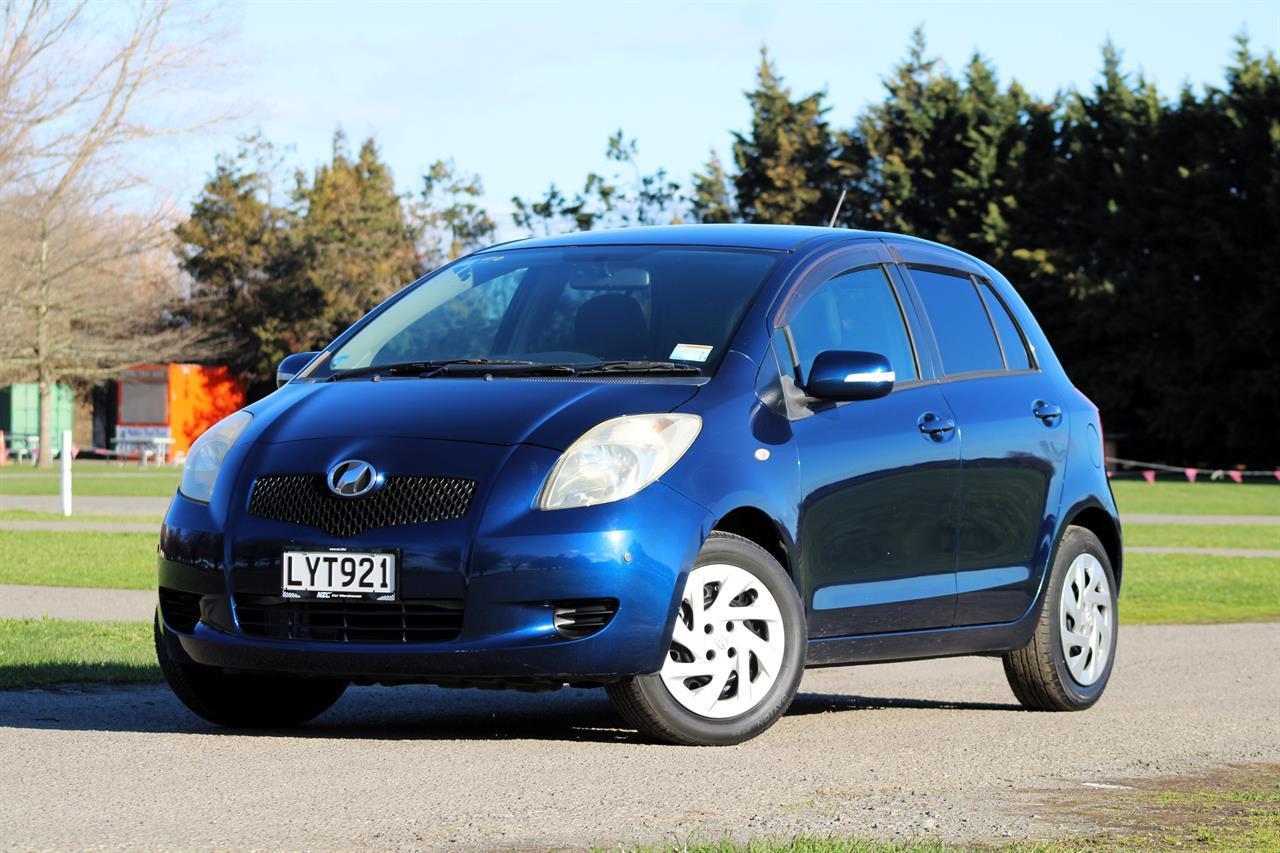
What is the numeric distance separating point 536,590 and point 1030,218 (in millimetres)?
55807

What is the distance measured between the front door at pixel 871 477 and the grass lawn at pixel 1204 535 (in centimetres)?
1506

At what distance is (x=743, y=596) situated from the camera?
259 inches

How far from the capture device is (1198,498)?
37.2 meters

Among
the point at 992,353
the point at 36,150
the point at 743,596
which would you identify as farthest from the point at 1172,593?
the point at 36,150

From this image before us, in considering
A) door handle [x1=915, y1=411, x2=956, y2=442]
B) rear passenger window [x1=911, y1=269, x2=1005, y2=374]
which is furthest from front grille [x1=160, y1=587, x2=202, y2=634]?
rear passenger window [x1=911, y1=269, x2=1005, y2=374]

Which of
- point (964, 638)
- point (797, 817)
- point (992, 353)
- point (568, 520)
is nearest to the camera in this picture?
point (797, 817)

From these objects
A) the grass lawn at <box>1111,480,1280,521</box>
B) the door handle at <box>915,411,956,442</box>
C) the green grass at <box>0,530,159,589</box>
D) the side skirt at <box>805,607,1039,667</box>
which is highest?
the door handle at <box>915,411,956,442</box>

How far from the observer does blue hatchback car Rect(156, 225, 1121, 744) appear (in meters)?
6.16

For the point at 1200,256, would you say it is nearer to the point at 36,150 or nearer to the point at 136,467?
the point at 136,467

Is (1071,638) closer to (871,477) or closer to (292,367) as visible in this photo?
(871,477)

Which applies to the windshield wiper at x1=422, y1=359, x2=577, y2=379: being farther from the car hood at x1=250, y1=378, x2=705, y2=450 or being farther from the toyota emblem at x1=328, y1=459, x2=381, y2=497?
the toyota emblem at x1=328, y1=459, x2=381, y2=497

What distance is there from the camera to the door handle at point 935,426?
24.4 feet

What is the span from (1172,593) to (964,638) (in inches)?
344

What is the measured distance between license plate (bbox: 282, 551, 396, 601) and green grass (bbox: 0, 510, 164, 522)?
56.8 feet
